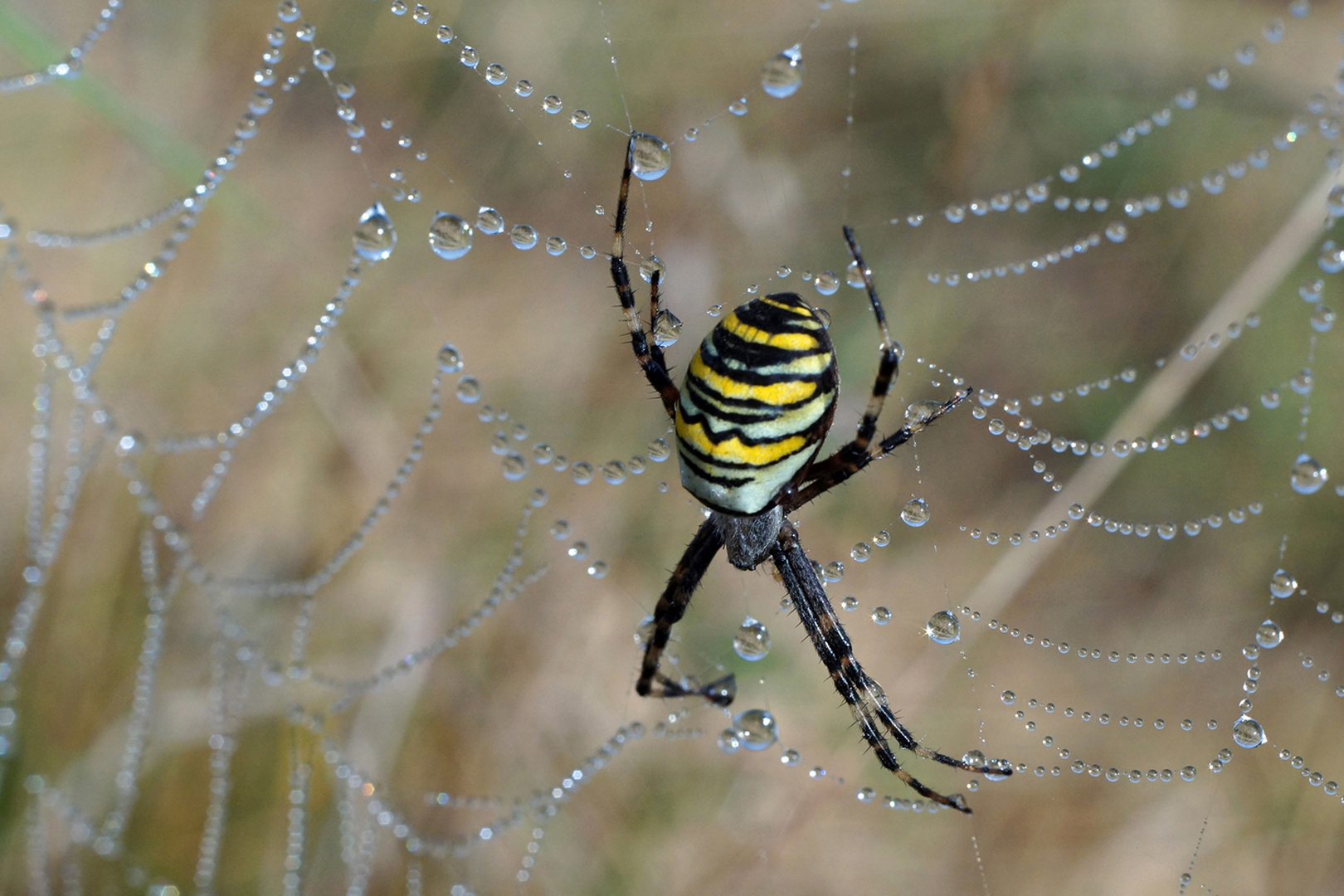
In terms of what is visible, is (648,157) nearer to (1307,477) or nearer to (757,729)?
(757,729)

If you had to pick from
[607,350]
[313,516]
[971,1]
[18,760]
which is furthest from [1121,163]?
[18,760]

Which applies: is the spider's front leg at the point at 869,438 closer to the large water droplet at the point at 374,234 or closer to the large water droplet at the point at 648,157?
the large water droplet at the point at 648,157

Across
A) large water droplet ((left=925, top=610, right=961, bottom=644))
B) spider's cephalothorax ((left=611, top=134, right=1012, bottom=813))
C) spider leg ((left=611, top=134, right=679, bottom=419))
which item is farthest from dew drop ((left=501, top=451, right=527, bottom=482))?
large water droplet ((left=925, top=610, right=961, bottom=644))

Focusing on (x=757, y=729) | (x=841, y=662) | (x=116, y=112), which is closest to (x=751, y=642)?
(x=757, y=729)

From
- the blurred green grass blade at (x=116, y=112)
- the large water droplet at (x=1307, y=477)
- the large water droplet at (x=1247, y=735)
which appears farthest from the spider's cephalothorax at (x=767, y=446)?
the blurred green grass blade at (x=116, y=112)

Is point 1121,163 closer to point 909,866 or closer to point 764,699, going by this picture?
point 764,699

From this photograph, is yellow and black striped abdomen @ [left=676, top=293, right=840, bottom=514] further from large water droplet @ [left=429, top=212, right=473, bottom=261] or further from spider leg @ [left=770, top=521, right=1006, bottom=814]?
large water droplet @ [left=429, top=212, right=473, bottom=261]
